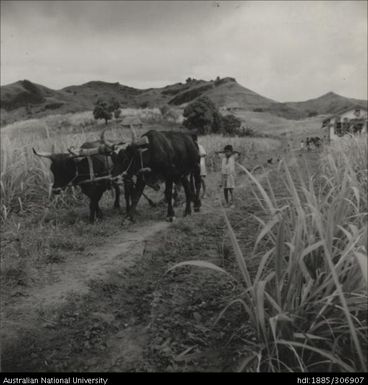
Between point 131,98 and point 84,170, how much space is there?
258 feet

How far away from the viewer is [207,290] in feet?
15.1

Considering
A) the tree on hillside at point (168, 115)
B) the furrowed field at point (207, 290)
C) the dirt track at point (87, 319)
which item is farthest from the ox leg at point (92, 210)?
the tree on hillside at point (168, 115)

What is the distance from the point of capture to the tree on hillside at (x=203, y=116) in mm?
32656

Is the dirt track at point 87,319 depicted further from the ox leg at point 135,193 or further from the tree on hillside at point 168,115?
the tree on hillside at point 168,115

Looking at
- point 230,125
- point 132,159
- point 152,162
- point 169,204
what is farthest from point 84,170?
point 230,125

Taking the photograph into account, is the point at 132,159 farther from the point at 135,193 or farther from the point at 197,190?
the point at 197,190

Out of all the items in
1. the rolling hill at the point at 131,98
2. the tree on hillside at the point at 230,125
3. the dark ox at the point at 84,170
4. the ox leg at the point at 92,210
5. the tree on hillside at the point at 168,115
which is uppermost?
the rolling hill at the point at 131,98

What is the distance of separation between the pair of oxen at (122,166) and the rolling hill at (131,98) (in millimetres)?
51023

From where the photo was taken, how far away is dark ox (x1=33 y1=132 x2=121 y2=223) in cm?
755

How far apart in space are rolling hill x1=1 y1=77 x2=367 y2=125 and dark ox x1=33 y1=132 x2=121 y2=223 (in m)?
50.9

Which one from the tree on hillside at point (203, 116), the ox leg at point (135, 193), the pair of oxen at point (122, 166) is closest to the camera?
the pair of oxen at point (122, 166)

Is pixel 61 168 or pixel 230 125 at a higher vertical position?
pixel 230 125

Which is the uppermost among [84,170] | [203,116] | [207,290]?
[203,116]

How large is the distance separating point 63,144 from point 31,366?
8562mm
